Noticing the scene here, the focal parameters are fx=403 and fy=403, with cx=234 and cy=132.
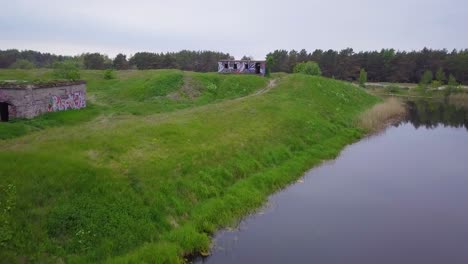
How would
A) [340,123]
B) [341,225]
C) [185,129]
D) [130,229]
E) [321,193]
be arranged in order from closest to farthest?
[130,229]
[341,225]
[321,193]
[185,129]
[340,123]

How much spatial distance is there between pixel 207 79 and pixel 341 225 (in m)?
50.9

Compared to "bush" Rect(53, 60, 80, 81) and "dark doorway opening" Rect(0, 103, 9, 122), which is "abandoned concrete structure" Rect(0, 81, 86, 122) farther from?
"bush" Rect(53, 60, 80, 81)

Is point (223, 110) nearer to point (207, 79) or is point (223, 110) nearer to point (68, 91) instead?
point (68, 91)

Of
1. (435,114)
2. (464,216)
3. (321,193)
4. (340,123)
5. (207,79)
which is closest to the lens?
(464,216)

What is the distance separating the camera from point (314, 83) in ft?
245

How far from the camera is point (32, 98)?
133 ft

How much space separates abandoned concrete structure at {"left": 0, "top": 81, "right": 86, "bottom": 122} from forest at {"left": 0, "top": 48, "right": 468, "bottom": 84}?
81.7 m

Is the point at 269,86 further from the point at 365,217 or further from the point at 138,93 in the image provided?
the point at 365,217

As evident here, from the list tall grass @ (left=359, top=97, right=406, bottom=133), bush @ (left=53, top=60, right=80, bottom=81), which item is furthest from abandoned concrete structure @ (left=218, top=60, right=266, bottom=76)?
bush @ (left=53, top=60, right=80, bottom=81)

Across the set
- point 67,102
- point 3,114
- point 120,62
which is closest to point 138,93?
point 67,102

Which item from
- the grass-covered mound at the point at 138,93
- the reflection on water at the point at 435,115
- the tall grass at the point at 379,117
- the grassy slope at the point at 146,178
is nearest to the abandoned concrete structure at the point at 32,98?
the grass-covered mound at the point at 138,93

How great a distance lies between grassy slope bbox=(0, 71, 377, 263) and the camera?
1822cm

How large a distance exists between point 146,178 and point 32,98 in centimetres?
2345

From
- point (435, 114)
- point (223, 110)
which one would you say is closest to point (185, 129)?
point (223, 110)
